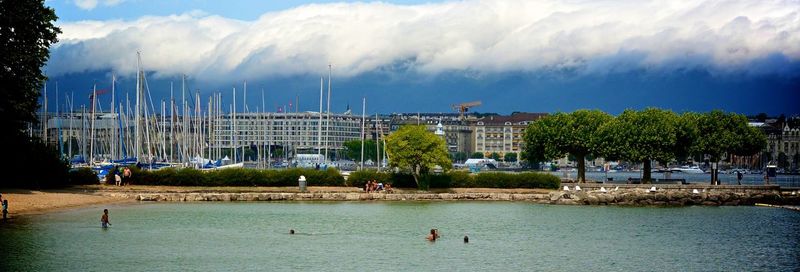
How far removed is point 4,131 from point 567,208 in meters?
36.5

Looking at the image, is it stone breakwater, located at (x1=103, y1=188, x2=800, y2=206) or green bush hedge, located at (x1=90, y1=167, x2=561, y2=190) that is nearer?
stone breakwater, located at (x1=103, y1=188, x2=800, y2=206)

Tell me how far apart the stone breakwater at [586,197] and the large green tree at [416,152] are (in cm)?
350

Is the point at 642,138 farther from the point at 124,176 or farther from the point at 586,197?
the point at 124,176

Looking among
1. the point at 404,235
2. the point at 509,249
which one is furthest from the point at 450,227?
the point at 509,249

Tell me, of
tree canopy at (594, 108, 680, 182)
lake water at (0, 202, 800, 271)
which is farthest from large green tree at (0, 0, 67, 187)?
tree canopy at (594, 108, 680, 182)

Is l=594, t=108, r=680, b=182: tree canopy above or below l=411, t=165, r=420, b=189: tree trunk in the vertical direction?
above

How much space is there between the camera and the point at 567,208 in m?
76.5

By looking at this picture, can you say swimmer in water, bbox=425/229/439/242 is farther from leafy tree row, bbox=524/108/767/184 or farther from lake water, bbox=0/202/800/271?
leafy tree row, bbox=524/108/767/184

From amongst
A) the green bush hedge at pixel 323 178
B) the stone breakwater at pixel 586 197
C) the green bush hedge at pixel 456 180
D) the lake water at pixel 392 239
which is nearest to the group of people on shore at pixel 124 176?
the green bush hedge at pixel 323 178

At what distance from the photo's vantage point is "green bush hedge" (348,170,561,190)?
87.3 meters

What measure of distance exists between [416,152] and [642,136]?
22679 mm

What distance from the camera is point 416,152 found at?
281 ft

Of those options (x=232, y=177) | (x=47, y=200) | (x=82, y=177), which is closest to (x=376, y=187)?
(x=232, y=177)

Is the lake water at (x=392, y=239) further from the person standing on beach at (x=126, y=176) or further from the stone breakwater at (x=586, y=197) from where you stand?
the person standing on beach at (x=126, y=176)
